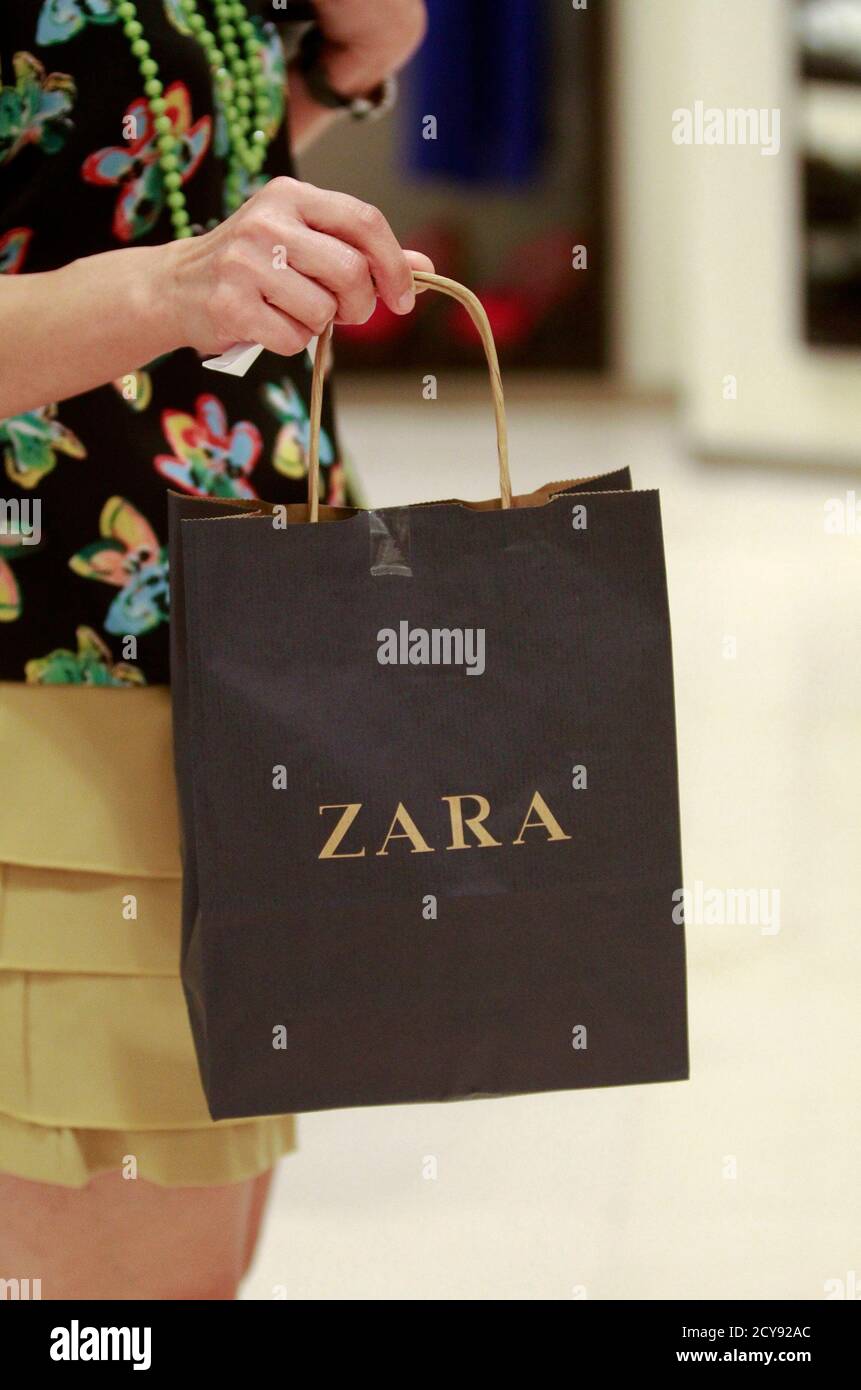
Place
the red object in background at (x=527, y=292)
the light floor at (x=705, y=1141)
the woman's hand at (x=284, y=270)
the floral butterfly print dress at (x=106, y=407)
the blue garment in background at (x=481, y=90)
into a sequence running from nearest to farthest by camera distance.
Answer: the woman's hand at (x=284, y=270)
the floral butterfly print dress at (x=106, y=407)
the light floor at (x=705, y=1141)
the blue garment in background at (x=481, y=90)
the red object in background at (x=527, y=292)

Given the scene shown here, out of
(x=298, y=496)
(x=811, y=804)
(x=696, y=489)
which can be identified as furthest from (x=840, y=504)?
(x=298, y=496)

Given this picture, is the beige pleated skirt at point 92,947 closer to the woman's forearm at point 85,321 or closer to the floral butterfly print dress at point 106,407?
the floral butterfly print dress at point 106,407

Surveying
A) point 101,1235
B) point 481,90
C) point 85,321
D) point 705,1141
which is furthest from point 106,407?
point 481,90

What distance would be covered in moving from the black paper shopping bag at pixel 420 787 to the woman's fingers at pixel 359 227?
4 centimetres

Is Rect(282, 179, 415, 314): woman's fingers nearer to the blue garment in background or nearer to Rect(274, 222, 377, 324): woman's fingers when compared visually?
Rect(274, 222, 377, 324): woman's fingers

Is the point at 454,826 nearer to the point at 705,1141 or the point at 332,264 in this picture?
the point at 332,264

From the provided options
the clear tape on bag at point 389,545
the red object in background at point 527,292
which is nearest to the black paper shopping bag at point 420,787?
the clear tape on bag at point 389,545

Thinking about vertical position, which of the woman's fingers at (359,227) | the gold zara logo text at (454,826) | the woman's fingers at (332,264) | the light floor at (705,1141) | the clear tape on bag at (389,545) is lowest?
the light floor at (705,1141)

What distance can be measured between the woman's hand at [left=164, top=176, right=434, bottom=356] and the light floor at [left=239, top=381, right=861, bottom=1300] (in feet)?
3.62

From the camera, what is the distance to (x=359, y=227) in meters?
0.75

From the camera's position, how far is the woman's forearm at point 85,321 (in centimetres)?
78

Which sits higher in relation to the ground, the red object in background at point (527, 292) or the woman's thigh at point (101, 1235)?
the red object in background at point (527, 292)

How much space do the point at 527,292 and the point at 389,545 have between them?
20.3ft

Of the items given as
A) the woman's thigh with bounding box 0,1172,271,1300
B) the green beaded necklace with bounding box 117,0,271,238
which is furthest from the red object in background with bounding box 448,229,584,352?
the woman's thigh with bounding box 0,1172,271,1300
